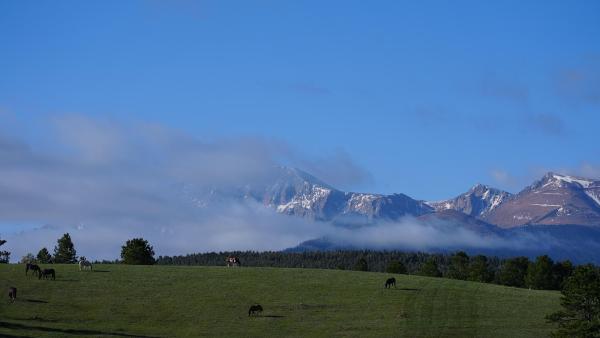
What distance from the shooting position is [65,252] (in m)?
142

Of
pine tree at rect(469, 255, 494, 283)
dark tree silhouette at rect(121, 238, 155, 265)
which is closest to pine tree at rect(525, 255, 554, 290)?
pine tree at rect(469, 255, 494, 283)

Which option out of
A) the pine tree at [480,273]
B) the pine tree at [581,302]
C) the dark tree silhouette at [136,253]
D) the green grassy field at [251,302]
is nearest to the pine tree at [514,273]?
the pine tree at [480,273]

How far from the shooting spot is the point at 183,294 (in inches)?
3236

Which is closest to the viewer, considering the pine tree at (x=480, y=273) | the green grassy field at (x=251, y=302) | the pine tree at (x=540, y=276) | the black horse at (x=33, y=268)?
the green grassy field at (x=251, y=302)

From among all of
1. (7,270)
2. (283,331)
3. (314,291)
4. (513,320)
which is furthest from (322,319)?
(7,270)

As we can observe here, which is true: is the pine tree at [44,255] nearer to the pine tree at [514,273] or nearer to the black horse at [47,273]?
the black horse at [47,273]

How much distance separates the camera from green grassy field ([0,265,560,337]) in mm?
69875

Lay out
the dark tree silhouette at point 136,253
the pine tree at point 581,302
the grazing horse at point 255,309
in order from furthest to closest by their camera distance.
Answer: the dark tree silhouette at point 136,253, the grazing horse at point 255,309, the pine tree at point 581,302

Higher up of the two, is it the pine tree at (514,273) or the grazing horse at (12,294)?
the pine tree at (514,273)

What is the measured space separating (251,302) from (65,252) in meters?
71.2

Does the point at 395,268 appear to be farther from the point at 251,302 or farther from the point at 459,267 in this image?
the point at 251,302

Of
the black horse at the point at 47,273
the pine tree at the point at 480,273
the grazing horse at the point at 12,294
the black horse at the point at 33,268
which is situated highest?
the pine tree at the point at 480,273

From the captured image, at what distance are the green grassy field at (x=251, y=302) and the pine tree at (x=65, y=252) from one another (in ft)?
157

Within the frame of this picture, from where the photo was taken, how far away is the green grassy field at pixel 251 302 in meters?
69.9
